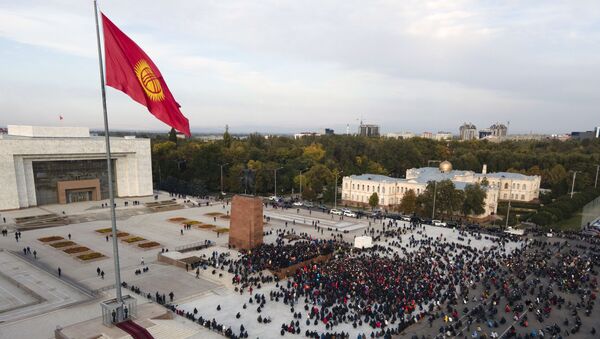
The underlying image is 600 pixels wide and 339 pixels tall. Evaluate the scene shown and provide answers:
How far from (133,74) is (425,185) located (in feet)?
157

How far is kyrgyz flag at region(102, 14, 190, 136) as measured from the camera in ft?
39.6

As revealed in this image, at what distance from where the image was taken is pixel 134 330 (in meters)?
15.1

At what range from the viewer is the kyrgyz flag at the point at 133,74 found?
12.1 m

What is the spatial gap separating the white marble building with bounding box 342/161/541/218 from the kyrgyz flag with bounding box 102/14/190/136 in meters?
45.0

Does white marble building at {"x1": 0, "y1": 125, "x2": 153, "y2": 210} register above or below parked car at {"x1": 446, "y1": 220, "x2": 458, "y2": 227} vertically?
above

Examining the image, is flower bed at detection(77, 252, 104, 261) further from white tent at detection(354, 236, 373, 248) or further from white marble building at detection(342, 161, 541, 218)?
white marble building at detection(342, 161, 541, 218)

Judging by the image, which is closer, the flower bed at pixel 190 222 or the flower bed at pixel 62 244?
the flower bed at pixel 62 244

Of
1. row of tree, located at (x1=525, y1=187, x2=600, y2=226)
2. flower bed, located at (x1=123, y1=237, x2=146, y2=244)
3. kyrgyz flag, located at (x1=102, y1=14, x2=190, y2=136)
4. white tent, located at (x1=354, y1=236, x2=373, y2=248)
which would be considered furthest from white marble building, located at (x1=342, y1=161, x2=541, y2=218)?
kyrgyz flag, located at (x1=102, y1=14, x2=190, y2=136)

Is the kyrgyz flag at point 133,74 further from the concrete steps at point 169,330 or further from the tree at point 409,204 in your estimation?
the tree at point 409,204

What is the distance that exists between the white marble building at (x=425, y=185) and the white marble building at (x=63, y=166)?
30.1 meters

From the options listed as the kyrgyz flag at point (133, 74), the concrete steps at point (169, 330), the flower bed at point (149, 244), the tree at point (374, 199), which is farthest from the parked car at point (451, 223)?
the kyrgyz flag at point (133, 74)

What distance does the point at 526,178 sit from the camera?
6172 centimetres

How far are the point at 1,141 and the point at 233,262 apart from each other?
107 feet

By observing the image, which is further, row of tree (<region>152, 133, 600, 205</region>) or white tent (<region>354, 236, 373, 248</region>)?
row of tree (<region>152, 133, 600, 205</region>)
